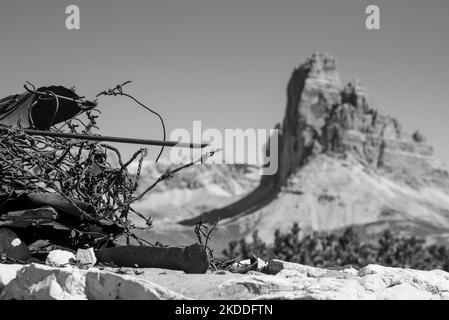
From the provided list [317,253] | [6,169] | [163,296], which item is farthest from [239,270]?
[317,253]

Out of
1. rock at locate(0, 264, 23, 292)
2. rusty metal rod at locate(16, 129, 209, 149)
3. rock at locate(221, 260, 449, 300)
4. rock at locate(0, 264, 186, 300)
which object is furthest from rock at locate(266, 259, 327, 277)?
rock at locate(0, 264, 23, 292)

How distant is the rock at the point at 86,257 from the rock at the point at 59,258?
46 mm

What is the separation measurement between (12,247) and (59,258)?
435 millimetres

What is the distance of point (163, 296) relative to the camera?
3746 millimetres

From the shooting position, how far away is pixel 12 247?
5004 millimetres

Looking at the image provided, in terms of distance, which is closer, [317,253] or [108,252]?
[108,252]

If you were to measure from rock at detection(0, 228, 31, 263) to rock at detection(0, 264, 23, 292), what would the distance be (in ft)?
1.51

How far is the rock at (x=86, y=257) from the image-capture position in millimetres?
4879

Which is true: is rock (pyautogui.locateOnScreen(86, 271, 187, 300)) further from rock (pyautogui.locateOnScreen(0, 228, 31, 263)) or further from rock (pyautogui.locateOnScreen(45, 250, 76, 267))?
rock (pyautogui.locateOnScreen(0, 228, 31, 263))

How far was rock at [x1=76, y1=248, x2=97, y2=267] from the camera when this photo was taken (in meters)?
4.88

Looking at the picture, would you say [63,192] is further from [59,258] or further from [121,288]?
[121,288]

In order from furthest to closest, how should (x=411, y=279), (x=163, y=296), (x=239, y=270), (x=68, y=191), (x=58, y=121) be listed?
(x=58, y=121), (x=68, y=191), (x=239, y=270), (x=411, y=279), (x=163, y=296)
